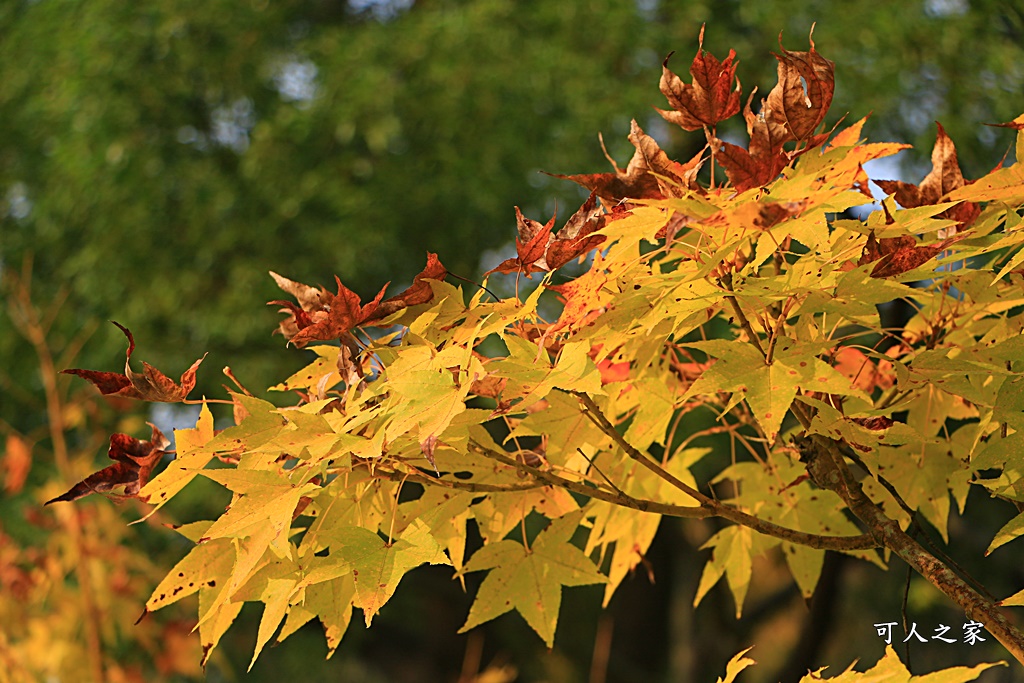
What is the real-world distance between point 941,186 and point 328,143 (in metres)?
3.28

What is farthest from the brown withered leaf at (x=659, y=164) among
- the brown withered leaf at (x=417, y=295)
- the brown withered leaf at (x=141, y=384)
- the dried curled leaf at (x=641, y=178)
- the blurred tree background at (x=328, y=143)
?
the blurred tree background at (x=328, y=143)

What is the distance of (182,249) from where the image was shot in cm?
359

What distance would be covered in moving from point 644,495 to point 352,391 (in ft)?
0.90

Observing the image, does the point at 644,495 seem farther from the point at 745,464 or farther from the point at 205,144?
the point at 205,144

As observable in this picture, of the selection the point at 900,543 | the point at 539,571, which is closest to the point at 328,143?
the point at 539,571

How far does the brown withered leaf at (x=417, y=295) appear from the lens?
1.79 ft

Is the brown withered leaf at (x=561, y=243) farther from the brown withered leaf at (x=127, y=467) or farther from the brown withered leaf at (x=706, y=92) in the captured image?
the brown withered leaf at (x=127, y=467)

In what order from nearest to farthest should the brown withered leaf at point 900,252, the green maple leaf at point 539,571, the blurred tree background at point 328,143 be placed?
the brown withered leaf at point 900,252 < the green maple leaf at point 539,571 < the blurred tree background at point 328,143

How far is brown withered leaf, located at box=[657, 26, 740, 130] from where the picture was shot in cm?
52

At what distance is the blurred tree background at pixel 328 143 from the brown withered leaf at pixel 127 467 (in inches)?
104

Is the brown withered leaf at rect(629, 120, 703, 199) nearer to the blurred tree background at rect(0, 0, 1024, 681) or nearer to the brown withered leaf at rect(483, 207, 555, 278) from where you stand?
the brown withered leaf at rect(483, 207, 555, 278)

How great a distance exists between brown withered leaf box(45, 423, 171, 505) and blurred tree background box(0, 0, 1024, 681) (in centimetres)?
264

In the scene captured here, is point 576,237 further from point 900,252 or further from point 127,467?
point 127,467

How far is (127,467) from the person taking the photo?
528mm
